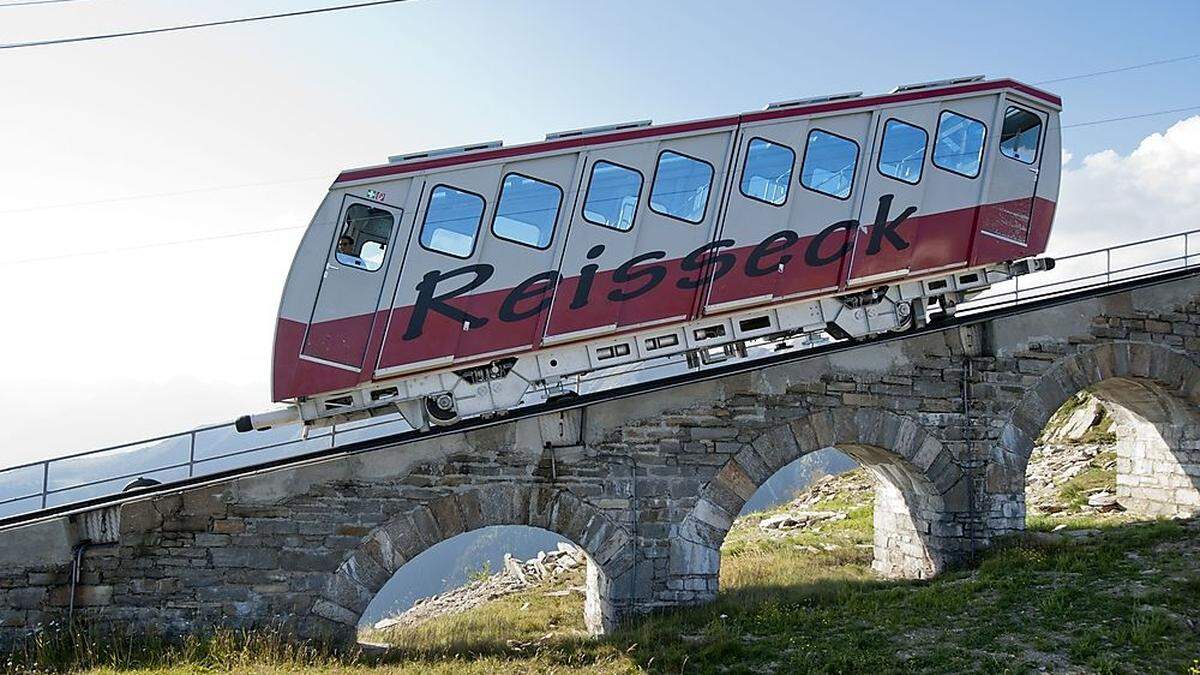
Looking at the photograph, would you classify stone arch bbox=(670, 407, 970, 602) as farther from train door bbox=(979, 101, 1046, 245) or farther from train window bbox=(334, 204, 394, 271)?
train window bbox=(334, 204, 394, 271)

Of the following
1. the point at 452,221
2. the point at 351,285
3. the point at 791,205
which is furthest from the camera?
the point at 791,205

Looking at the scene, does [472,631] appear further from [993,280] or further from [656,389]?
[993,280]

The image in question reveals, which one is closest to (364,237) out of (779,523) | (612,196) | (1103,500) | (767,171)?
(612,196)

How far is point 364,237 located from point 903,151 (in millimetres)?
8045

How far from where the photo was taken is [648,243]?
477 inches

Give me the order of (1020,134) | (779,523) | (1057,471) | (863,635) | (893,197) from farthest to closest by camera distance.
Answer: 1. (779,523)
2. (1057,471)
3. (1020,134)
4. (893,197)
5. (863,635)

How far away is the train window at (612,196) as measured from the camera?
469 inches

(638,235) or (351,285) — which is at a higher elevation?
(638,235)

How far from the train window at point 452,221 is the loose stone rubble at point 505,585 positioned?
8511mm

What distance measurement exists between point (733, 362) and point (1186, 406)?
338 inches

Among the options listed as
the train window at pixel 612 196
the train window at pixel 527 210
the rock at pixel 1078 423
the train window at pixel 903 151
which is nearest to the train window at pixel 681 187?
the train window at pixel 612 196

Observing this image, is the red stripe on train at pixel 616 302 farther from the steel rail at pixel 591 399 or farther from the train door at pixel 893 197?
the steel rail at pixel 591 399

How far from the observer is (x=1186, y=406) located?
15336 millimetres

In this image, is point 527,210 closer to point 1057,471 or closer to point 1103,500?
point 1103,500
